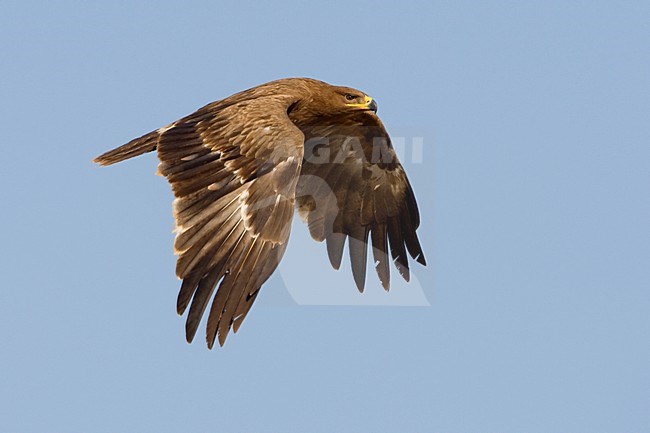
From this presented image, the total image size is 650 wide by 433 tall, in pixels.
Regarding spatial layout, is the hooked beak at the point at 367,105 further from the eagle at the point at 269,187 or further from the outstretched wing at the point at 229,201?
the outstretched wing at the point at 229,201

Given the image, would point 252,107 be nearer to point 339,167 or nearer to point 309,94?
point 309,94

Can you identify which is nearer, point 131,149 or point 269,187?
point 269,187

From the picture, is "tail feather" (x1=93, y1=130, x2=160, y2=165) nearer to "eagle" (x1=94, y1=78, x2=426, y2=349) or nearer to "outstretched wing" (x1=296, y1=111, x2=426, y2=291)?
"eagle" (x1=94, y1=78, x2=426, y2=349)

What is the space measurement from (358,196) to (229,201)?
3482 millimetres

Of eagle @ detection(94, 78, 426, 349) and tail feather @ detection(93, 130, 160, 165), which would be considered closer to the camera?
eagle @ detection(94, 78, 426, 349)

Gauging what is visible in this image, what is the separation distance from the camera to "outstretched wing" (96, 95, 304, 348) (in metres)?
10.1

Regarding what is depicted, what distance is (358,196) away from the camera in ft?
46.0

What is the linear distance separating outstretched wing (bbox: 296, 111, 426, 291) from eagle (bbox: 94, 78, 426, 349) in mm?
10

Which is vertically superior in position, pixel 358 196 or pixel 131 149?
pixel 131 149

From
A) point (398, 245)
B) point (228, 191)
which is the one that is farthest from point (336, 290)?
point (228, 191)

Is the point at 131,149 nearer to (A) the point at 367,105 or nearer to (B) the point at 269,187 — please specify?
(B) the point at 269,187

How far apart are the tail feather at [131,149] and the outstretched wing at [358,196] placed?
2027mm

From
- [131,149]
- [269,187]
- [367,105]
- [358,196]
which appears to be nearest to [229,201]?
[269,187]

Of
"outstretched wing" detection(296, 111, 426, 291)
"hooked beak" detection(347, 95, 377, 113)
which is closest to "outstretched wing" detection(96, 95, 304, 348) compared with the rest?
"hooked beak" detection(347, 95, 377, 113)
